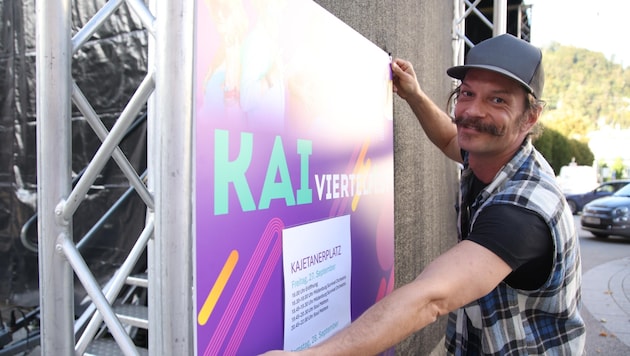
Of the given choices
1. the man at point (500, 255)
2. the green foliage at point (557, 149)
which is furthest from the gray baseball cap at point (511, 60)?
the green foliage at point (557, 149)

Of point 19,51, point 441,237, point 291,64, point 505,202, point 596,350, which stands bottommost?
point 596,350

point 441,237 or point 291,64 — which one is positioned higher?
point 291,64

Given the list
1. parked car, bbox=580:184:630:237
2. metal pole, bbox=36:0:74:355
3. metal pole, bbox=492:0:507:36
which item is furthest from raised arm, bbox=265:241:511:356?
parked car, bbox=580:184:630:237

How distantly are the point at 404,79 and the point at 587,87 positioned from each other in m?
110

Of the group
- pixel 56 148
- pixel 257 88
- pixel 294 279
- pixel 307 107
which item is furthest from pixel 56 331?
pixel 307 107

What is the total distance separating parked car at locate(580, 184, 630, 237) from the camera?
12.1m

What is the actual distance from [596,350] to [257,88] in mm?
5592

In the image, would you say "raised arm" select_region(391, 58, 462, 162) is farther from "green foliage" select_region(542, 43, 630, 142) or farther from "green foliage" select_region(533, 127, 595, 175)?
"green foliage" select_region(542, 43, 630, 142)

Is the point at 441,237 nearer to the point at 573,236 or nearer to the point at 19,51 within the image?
the point at 573,236

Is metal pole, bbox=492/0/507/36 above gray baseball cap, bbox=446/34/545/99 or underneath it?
above

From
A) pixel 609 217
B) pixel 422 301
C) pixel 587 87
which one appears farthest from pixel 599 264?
pixel 587 87

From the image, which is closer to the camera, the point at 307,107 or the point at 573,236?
the point at 307,107

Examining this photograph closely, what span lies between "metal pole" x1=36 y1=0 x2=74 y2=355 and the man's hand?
1557mm

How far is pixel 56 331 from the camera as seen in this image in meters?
1.21
